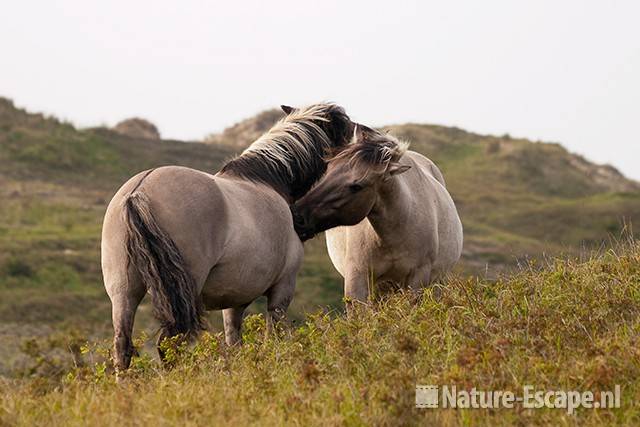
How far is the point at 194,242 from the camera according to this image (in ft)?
21.9

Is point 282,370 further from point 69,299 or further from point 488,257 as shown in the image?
point 488,257

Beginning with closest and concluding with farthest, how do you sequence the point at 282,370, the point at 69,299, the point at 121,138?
the point at 282,370
the point at 69,299
the point at 121,138

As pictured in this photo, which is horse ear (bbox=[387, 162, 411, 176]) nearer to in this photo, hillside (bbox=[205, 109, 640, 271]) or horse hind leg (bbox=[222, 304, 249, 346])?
horse hind leg (bbox=[222, 304, 249, 346])

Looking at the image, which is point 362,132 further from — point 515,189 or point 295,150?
point 515,189

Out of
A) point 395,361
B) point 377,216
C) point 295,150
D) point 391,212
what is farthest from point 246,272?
point 395,361

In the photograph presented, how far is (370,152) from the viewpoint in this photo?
7734mm

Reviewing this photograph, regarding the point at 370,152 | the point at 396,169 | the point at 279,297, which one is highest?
the point at 370,152

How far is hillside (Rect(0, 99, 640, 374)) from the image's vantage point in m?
23.5

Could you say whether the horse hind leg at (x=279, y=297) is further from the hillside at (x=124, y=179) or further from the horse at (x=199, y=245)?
the hillside at (x=124, y=179)

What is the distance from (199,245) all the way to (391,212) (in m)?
1.90

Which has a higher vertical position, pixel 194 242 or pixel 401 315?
pixel 194 242

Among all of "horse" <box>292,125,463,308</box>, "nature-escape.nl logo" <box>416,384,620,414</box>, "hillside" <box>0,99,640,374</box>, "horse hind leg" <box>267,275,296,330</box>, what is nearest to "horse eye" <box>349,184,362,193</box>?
"horse" <box>292,125,463,308</box>

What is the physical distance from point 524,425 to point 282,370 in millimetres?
1560

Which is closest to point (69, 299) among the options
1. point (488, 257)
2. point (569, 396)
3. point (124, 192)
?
point (488, 257)
